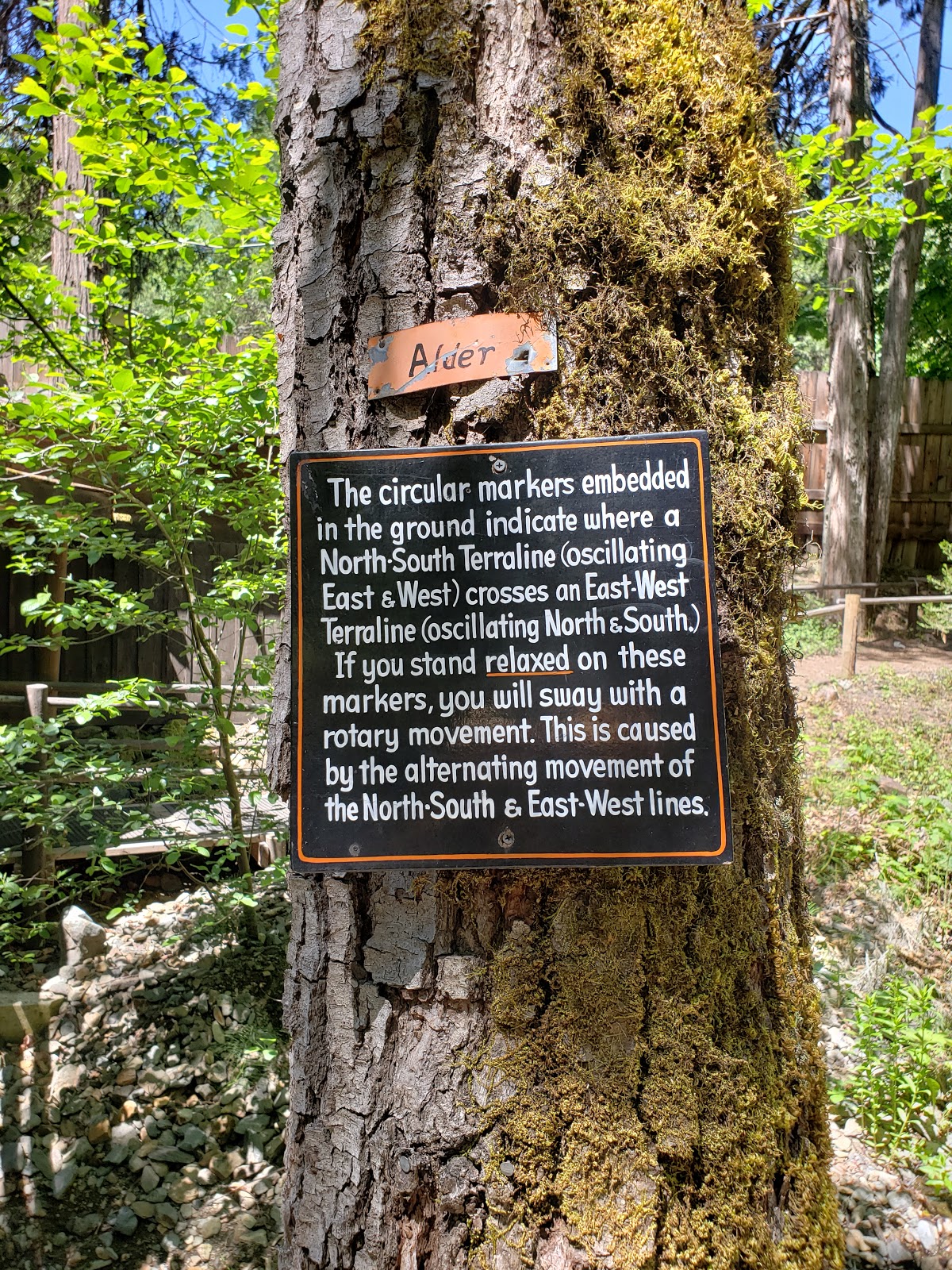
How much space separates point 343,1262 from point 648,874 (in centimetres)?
79

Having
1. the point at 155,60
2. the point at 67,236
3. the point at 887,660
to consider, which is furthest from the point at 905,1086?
the point at 887,660

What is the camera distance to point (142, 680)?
3.51 m

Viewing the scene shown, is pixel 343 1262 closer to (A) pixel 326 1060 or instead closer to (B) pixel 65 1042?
(A) pixel 326 1060

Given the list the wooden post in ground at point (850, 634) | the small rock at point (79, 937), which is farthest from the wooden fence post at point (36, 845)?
the wooden post in ground at point (850, 634)

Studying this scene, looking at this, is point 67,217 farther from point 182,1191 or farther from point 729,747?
point 729,747

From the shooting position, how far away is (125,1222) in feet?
11.5

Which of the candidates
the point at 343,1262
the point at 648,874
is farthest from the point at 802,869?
the point at 343,1262

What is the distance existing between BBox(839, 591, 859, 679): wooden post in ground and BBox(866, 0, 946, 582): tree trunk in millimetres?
3355

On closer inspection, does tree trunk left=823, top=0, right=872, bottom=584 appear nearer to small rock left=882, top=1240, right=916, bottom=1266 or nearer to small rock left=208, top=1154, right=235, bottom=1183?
small rock left=882, top=1240, right=916, bottom=1266

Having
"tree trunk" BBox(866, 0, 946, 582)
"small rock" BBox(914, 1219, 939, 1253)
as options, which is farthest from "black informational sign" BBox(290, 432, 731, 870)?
"tree trunk" BBox(866, 0, 946, 582)

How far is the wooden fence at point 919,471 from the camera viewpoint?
44.9 feet

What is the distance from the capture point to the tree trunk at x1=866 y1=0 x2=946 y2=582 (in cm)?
1166

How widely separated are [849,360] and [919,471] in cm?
397

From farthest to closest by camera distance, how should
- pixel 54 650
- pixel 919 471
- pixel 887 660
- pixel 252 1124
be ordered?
pixel 919 471 → pixel 887 660 → pixel 54 650 → pixel 252 1124
